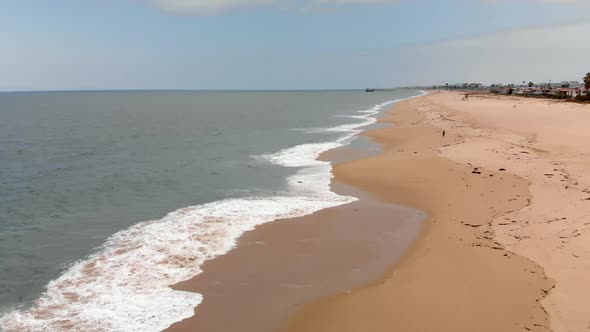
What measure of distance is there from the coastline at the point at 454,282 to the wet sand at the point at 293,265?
1.68 ft

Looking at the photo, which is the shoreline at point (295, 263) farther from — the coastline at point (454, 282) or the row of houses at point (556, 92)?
the row of houses at point (556, 92)

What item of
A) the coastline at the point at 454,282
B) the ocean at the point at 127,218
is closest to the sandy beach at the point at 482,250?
the coastline at the point at 454,282

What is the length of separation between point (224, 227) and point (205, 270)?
11.3ft

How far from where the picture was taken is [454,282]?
9.84 m

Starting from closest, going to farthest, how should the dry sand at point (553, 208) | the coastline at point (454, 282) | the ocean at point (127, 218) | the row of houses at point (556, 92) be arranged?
the coastline at point (454, 282)
the dry sand at point (553, 208)
the ocean at point (127, 218)
the row of houses at point (556, 92)

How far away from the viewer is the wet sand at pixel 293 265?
29.6 feet

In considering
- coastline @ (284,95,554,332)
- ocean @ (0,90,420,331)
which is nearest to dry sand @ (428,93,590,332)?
coastline @ (284,95,554,332)

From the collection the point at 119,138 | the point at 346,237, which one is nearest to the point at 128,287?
the point at 346,237

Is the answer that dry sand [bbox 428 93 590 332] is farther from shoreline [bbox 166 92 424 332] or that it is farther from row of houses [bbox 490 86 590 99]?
row of houses [bbox 490 86 590 99]

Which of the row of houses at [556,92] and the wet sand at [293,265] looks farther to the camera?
the row of houses at [556,92]

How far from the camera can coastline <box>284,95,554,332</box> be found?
8273 millimetres

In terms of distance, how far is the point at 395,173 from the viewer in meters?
22.4

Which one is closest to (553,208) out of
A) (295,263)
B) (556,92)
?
(295,263)

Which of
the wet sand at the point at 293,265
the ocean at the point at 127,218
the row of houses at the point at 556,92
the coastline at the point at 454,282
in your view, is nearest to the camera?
the coastline at the point at 454,282
